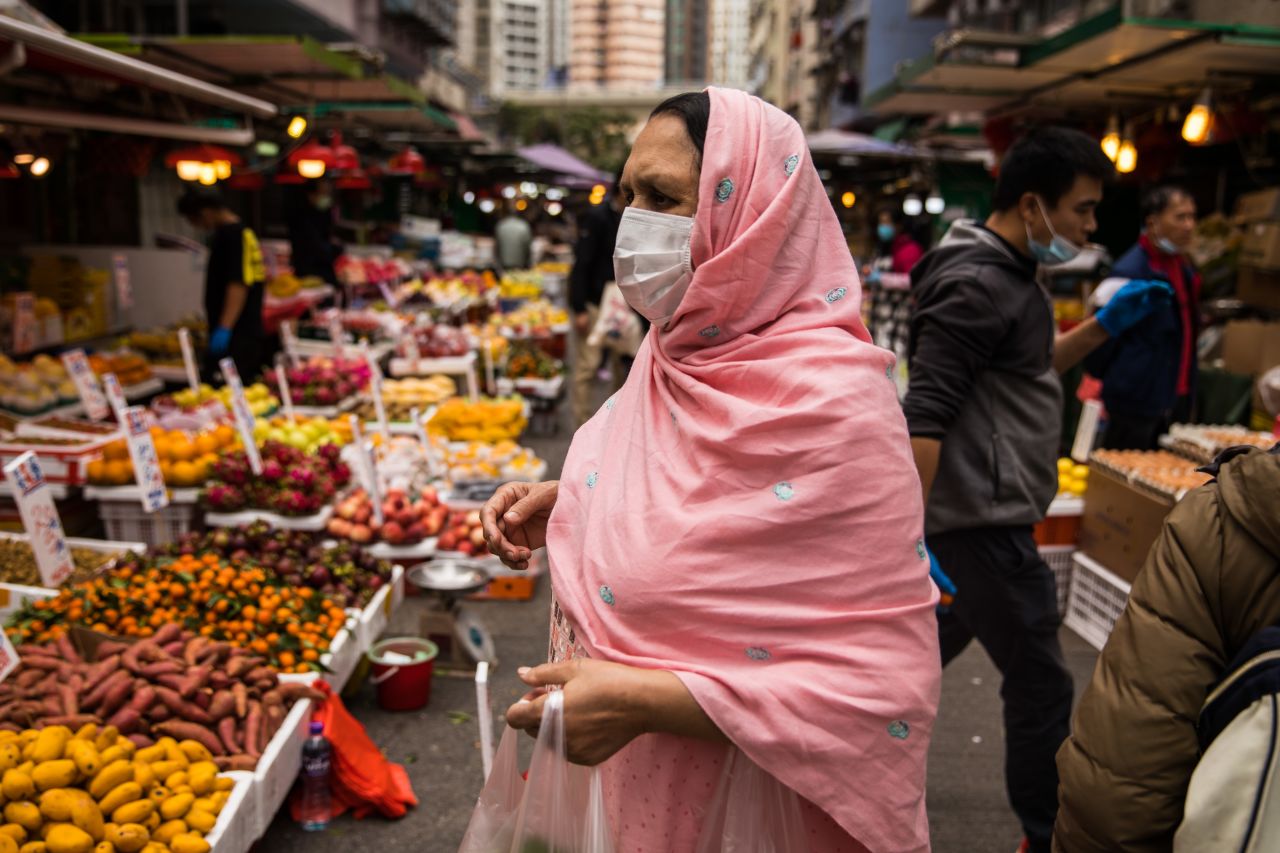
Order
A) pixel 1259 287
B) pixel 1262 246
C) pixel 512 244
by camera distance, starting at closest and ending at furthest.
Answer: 1. pixel 1262 246
2. pixel 1259 287
3. pixel 512 244

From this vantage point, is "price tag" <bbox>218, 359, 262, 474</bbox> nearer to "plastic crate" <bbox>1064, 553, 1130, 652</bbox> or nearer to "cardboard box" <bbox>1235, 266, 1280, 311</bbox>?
"plastic crate" <bbox>1064, 553, 1130, 652</bbox>

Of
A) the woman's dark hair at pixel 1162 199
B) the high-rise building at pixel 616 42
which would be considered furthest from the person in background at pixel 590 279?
the high-rise building at pixel 616 42

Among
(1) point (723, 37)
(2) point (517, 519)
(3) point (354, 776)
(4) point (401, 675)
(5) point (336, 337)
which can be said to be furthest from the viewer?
(1) point (723, 37)

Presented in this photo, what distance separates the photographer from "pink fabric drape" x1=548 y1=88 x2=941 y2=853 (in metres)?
1.56

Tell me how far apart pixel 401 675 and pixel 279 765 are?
1.18 m

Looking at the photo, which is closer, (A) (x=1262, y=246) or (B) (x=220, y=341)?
(B) (x=220, y=341)

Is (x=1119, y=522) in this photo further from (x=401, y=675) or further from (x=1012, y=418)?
(x=401, y=675)

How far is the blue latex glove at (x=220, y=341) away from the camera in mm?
8539

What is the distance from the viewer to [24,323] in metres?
8.83

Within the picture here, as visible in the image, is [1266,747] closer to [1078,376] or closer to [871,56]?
[1078,376]

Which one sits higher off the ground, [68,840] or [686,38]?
[686,38]

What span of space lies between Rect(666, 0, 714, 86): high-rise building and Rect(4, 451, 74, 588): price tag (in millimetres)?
179097

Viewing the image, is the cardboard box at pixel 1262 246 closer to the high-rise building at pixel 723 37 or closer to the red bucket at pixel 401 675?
the red bucket at pixel 401 675

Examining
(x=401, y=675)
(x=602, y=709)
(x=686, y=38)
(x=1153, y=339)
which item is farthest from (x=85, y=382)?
(x=686, y=38)
